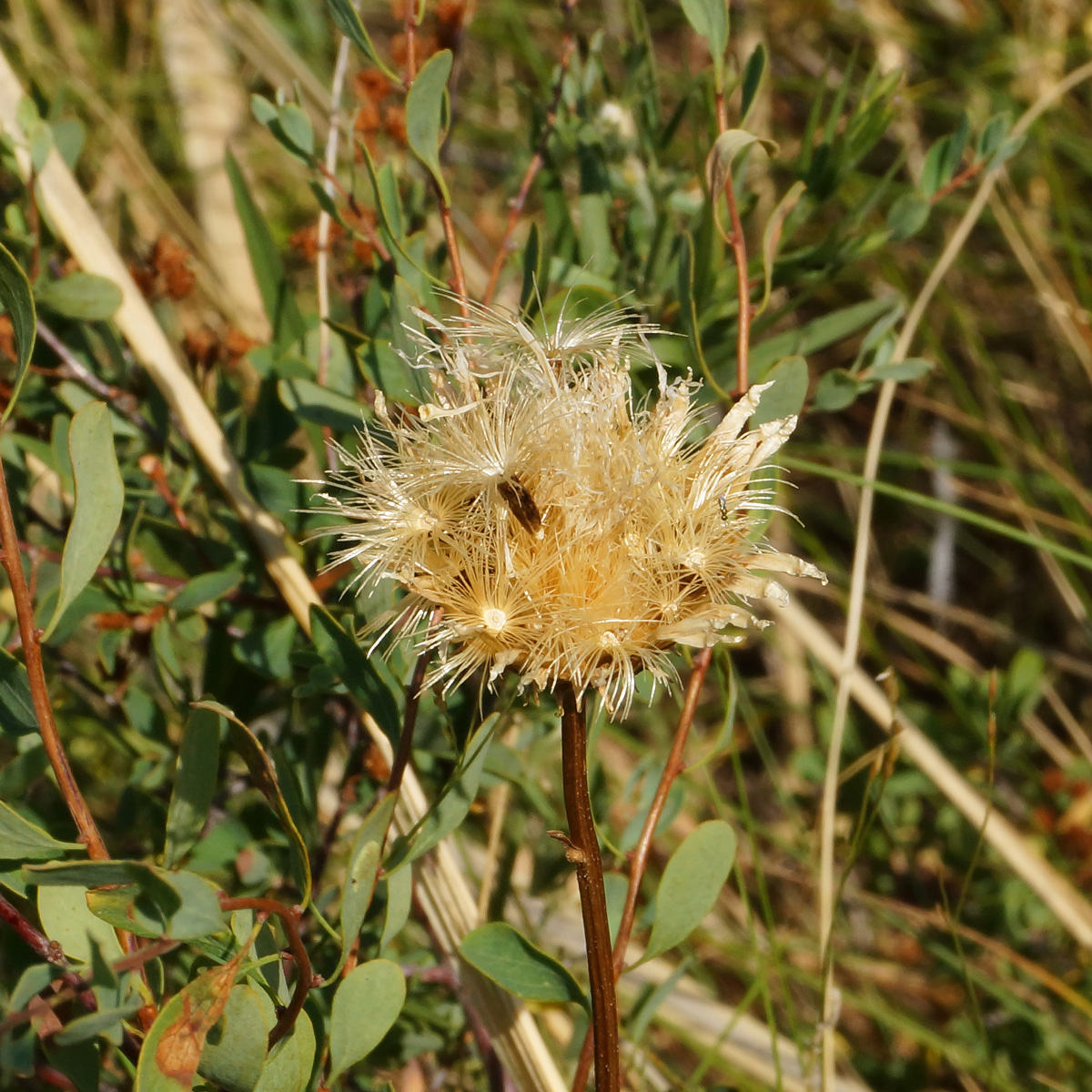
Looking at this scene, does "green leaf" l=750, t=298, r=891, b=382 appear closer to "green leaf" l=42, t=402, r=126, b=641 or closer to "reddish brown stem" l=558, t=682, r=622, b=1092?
"reddish brown stem" l=558, t=682, r=622, b=1092

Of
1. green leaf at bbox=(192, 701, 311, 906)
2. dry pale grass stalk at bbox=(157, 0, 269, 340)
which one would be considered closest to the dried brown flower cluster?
green leaf at bbox=(192, 701, 311, 906)

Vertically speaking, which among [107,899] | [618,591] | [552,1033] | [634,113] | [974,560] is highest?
[634,113]

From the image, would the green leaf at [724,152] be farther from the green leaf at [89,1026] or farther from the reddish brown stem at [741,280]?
the green leaf at [89,1026]

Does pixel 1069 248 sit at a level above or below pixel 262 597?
above

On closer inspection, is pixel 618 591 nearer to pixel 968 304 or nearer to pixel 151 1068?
pixel 151 1068

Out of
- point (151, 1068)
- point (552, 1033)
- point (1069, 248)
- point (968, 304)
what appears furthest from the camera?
point (968, 304)

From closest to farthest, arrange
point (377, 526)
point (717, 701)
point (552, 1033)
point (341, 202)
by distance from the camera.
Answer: point (377, 526) → point (341, 202) → point (552, 1033) → point (717, 701)

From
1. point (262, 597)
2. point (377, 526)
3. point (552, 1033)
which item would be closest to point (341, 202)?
point (262, 597)
